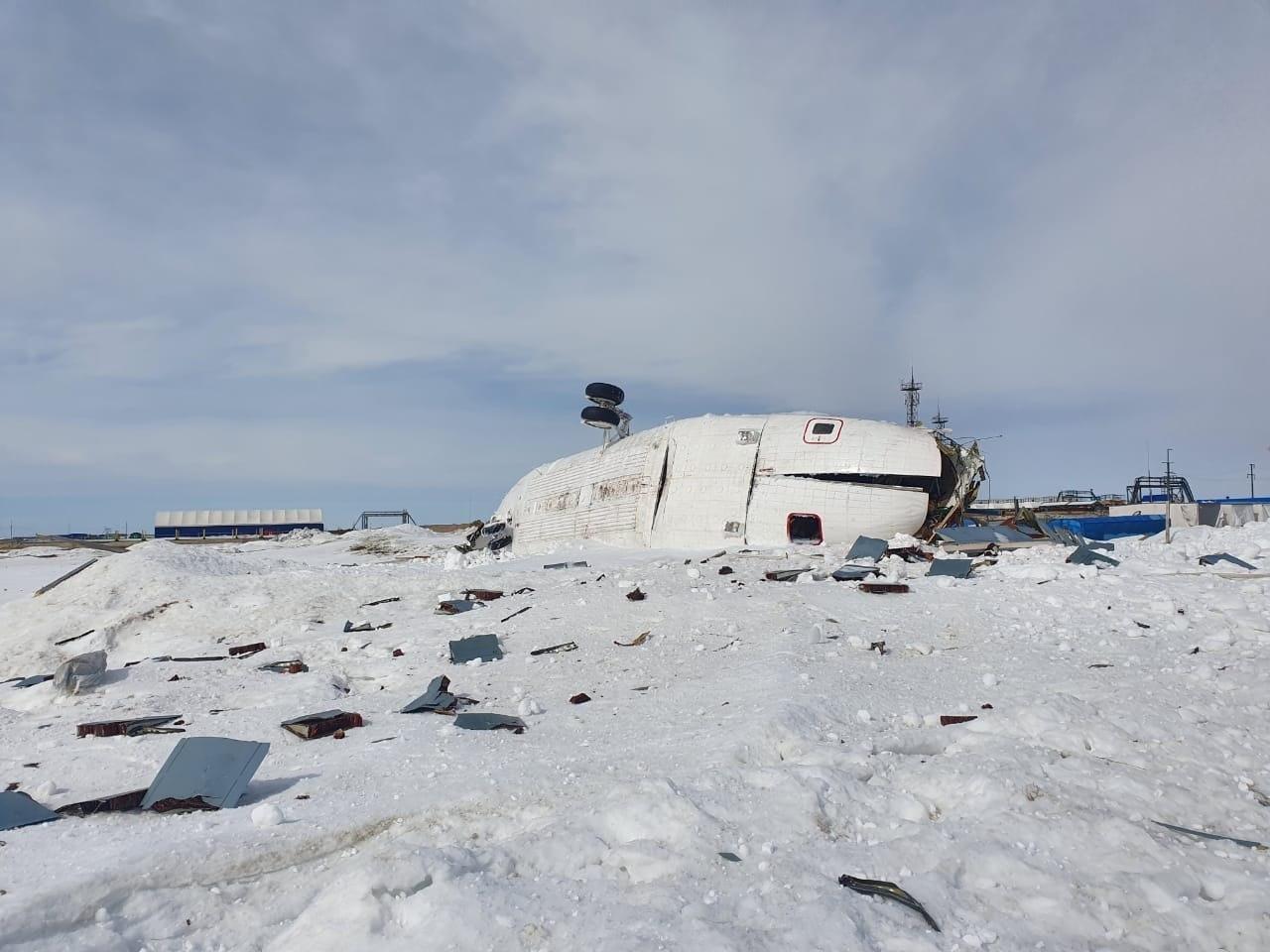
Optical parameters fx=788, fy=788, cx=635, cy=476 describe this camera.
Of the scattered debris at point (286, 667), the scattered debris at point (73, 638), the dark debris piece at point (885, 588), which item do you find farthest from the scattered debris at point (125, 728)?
the dark debris piece at point (885, 588)

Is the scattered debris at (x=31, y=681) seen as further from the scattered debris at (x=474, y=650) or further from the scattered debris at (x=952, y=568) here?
the scattered debris at (x=952, y=568)

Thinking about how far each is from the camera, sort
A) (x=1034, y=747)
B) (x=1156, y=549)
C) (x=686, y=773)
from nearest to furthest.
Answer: (x=686, y=773), (x=1034, y=747), (x=1156, y=549)

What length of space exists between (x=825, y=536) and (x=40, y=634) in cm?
1597

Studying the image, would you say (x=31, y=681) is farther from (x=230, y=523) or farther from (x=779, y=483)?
(x=230, y=523)

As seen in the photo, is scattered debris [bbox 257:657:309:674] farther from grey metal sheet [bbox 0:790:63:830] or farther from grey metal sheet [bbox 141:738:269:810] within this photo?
grey metal sheet [bbox 0:790:63:830]

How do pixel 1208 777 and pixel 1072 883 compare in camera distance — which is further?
A: pixel 1208 777

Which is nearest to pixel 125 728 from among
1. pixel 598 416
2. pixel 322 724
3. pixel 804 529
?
pixel 322 724

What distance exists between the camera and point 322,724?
6.35 m

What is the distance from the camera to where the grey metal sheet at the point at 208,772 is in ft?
14.9

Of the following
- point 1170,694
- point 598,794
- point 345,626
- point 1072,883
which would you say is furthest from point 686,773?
point 345,626

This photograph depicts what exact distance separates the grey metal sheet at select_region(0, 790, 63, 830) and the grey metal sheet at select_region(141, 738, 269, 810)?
0.47 metres

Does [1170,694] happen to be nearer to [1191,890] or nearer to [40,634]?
[1191,890]

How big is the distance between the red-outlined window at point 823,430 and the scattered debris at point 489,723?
50.3ft

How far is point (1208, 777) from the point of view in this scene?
4.59m
